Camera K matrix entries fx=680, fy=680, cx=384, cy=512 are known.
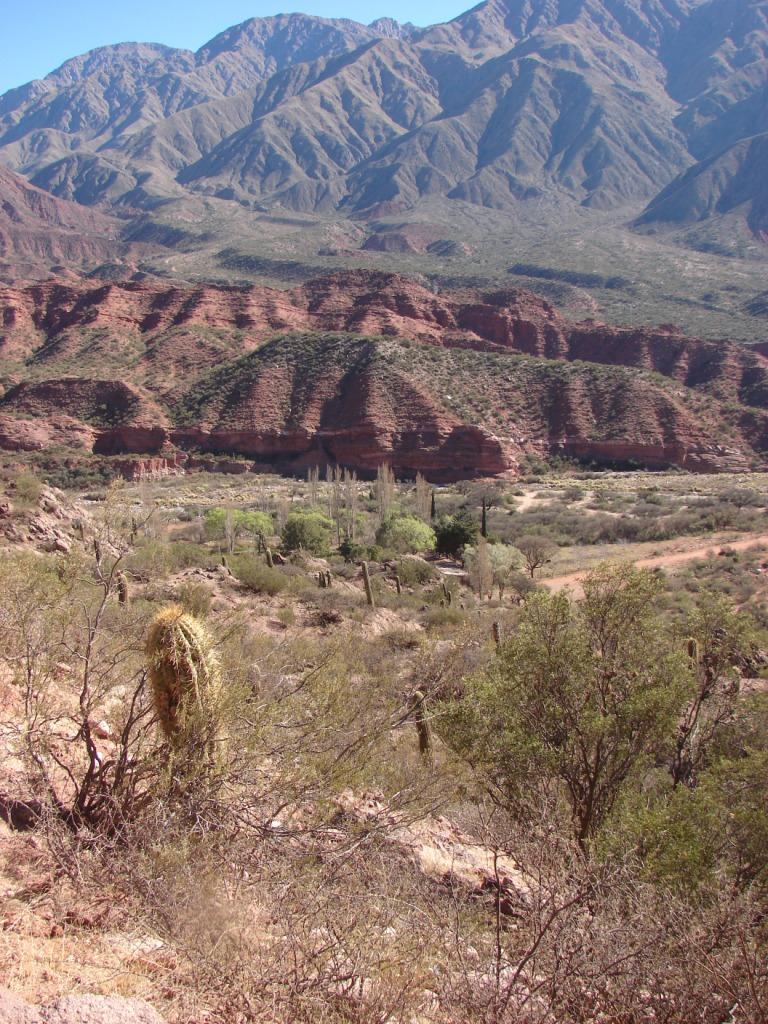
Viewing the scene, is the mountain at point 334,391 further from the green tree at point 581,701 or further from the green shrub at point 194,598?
the green tree at point 581,701

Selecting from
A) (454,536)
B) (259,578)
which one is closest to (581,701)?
(259,578)

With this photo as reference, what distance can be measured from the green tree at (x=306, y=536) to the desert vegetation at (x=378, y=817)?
14484 millimetres

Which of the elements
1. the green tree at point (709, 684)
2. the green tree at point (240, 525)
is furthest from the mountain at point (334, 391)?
the green tree at point (709, 684)

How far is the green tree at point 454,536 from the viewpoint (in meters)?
28.0

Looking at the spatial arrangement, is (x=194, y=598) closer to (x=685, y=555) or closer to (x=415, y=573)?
(x=415, y=573)

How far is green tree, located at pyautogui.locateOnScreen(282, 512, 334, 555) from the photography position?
2608cm

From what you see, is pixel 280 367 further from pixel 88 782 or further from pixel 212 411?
pixel 88 782

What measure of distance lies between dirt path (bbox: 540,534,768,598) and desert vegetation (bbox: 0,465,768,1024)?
1076 cm

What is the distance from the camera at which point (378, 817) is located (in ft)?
18.2

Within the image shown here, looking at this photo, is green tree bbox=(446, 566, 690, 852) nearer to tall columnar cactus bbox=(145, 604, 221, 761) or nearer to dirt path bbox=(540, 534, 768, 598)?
tall columnar cactus bbox=(145, 604, 221, 761)

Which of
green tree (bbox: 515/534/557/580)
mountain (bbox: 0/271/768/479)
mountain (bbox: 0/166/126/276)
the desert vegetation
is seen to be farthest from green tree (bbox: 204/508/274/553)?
mountain (bbox: 0/166/126/276)

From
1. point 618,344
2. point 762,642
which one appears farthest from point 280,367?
point 762,642

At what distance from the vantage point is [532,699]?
749 centimetres

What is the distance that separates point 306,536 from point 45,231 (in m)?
130
